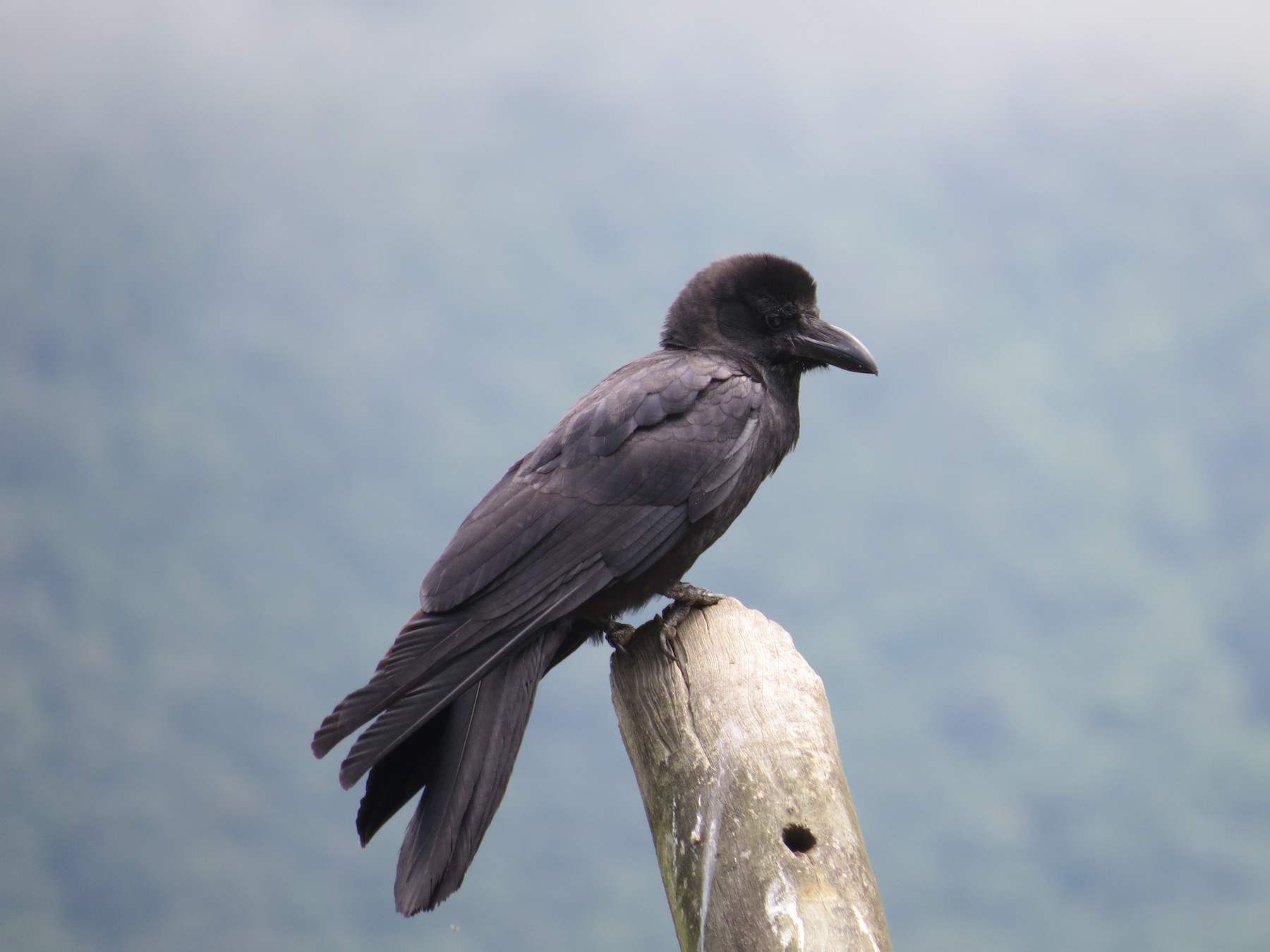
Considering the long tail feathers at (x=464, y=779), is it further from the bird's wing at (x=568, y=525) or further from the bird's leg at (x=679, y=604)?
the bird's leg at (x=679, y=604)

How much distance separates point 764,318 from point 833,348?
24 centimetres

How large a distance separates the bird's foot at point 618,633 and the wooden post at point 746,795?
6.6 inches

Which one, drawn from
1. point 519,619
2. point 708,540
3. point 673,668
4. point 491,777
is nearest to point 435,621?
point 519,619

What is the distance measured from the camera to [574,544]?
294cm

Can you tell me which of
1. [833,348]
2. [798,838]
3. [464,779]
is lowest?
[798,838]

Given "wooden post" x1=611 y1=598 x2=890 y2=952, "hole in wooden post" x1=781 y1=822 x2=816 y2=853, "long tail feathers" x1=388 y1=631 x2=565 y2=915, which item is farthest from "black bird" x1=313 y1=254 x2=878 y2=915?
"hole in wooden post" x1=781 y1=822 x2=816 y2=853

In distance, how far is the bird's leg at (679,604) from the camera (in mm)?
2838

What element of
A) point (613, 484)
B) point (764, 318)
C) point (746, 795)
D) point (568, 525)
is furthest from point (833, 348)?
point (746, 795)

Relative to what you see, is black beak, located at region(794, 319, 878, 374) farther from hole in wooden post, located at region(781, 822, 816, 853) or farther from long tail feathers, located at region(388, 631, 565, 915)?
hole in wooden post, located at region(781, 822, 816, 853)

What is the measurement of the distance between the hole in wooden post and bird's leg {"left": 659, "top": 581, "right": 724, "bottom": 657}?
2.03 ft

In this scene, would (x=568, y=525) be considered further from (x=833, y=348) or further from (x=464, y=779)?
(x=833, y=348)

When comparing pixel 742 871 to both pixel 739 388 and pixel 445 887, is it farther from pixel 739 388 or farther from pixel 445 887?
pixel 739 388

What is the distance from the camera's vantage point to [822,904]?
2.10 metres

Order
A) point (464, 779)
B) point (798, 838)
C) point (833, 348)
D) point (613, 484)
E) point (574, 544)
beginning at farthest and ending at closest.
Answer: point (833, 348), point (613, 484), point (574, 544), point (464, 779), point (798, 838)
